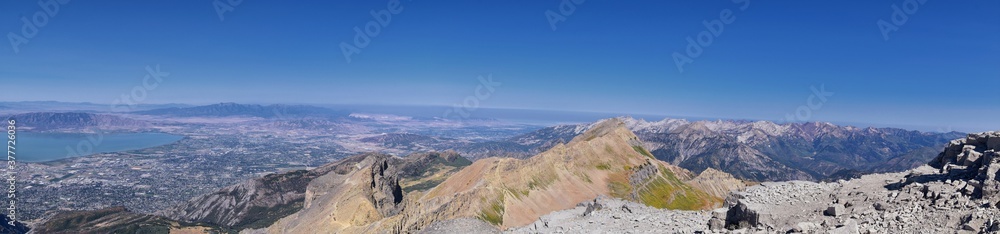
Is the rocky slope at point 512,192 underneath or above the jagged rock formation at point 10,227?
above

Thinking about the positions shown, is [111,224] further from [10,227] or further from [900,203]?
[900,203]

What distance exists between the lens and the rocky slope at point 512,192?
60000 millimetres

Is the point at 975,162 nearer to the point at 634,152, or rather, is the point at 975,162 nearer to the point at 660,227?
the point at 660,227

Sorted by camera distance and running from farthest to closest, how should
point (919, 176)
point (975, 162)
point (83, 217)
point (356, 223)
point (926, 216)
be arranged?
point (83, 217), point (356, 223), point (919, 176), point (975, 162), point (926, 216)

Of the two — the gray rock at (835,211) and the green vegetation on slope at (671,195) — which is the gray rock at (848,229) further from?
the green vegetation on slope at (671,195)

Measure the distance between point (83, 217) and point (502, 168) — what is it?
163968 millimetres

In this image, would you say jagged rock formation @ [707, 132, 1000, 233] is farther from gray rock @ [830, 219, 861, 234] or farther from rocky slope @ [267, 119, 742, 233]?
rocky slope @ [267, 119, 742, 233]

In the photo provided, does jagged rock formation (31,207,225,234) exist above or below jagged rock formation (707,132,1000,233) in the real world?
below

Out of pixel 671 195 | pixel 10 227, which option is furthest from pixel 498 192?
pixel 10 227

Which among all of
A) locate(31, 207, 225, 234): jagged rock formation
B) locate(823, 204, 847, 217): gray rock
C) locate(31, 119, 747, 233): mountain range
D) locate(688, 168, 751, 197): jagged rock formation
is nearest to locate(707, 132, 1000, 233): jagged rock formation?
locate(823, 204, 847, 217): gray rock

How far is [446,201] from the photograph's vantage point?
62.7 m

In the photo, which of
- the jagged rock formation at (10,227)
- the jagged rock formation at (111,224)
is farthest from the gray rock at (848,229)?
the jagged rock formation at (10,227)

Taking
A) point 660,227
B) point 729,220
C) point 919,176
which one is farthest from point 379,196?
point 919,176

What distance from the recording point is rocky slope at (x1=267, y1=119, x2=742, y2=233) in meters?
60.0
